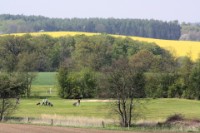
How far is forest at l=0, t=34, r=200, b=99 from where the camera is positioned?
86.3 metres

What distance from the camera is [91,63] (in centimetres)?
10356

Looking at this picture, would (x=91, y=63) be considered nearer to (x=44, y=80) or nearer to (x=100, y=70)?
(x=44, y=80)

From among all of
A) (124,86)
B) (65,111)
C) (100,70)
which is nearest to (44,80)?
(100,70)

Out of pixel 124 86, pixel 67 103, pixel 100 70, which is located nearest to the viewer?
pixel 124 86

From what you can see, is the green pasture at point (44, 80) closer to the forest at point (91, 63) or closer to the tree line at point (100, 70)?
the tree line at point (100, 70)

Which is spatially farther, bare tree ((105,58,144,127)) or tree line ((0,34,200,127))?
tree line ((0,34,200,127))

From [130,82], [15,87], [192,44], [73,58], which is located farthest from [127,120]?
[192,44]

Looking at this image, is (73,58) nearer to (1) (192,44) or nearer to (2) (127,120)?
(1) (192,44)

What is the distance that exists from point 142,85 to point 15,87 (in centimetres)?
1262

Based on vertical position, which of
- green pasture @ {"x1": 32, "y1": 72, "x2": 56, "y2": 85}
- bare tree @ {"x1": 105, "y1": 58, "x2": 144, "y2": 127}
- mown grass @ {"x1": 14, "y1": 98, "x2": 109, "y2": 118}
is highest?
bare tree @ {"x1": 105, "y1": 58, "x2": 144, "y2": 127}

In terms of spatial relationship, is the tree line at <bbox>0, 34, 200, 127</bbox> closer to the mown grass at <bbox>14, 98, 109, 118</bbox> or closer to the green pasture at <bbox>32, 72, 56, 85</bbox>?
the mown grass at <bbox>14, 98, 109, 118</bbox>

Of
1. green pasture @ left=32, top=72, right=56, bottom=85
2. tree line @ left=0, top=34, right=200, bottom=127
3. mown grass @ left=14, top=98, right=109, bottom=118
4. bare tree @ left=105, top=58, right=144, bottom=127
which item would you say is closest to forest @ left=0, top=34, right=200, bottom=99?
tree line @ left=0, top=34, right=200, bottom=127

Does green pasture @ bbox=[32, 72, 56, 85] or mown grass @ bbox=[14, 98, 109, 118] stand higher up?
mown grass @ bbox=[14, 98, 109, 118]

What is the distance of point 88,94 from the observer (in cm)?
8869
